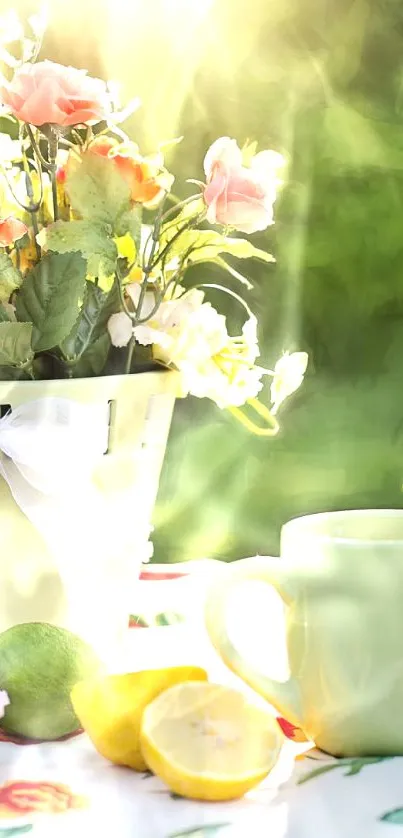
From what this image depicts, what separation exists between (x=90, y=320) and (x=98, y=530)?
0.11 meters

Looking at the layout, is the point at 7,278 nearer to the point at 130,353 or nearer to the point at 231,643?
the point at 130,353

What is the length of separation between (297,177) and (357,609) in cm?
35

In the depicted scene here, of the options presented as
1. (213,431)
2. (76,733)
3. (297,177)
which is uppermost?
(297,177)

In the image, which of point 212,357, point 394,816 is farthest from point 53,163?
point 394,816

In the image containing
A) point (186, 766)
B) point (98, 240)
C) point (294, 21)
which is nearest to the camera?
point (186, 766)

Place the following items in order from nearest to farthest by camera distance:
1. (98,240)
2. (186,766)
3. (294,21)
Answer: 1. (186,766)
2. (98,240)
3. (294,21)

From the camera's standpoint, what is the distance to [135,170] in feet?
1.70

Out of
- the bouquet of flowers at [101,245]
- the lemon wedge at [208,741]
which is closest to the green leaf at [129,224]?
the bouquet of flowers at [101,245]

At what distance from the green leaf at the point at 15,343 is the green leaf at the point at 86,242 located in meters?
0.05

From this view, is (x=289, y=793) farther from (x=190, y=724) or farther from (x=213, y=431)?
(x=213, y=431)

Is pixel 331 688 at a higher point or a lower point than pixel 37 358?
lower

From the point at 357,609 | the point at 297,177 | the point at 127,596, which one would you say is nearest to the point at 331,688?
the point at 357,609

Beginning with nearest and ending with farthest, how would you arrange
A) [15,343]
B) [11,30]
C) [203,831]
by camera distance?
[203,831], [15,343], [11,30]

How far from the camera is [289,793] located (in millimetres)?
396
